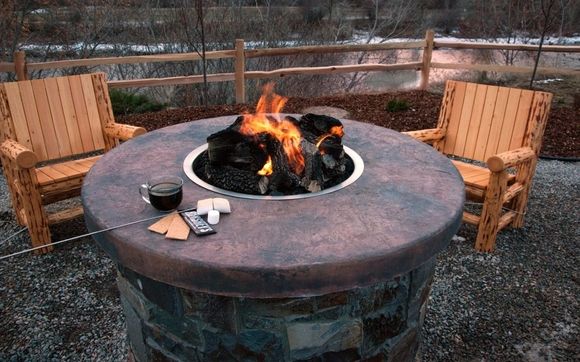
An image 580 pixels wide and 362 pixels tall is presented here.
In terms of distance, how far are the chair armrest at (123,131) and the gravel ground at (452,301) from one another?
900 mm

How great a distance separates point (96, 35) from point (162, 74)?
1605mm

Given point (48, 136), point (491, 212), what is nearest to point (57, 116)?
point (48, 136)

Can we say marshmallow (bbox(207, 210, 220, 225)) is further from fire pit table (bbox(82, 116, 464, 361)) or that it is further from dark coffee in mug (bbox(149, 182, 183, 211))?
dark coffee in mug (bbox(149, 182, 183, 211))

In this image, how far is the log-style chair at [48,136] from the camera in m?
3.22

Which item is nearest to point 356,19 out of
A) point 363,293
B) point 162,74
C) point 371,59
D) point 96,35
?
point 371,59

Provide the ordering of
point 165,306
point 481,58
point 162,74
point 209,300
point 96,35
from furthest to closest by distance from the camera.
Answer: point 481,58, point 162,74, point 96,35, point 165,306, point 209,300

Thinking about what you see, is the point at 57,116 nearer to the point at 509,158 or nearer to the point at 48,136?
the point at 48,136

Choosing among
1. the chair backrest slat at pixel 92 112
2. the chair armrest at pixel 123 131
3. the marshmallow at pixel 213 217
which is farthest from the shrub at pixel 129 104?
the marshmallow at pixel 213 217

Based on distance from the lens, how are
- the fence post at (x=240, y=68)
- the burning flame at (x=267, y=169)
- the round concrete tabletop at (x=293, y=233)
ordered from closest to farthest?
the round concrete tabletop at (x=293, y=233) < the burning flame at (x=267, y=169) < the fence post at (x=240, y=68)

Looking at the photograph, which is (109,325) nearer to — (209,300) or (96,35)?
(209,300)

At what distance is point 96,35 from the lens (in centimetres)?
954

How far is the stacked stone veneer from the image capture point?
66.4 inches

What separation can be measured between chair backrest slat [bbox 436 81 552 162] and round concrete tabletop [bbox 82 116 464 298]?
1.59 metres

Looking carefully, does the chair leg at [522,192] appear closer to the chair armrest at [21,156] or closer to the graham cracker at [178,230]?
the graham cracker at [178,230]
